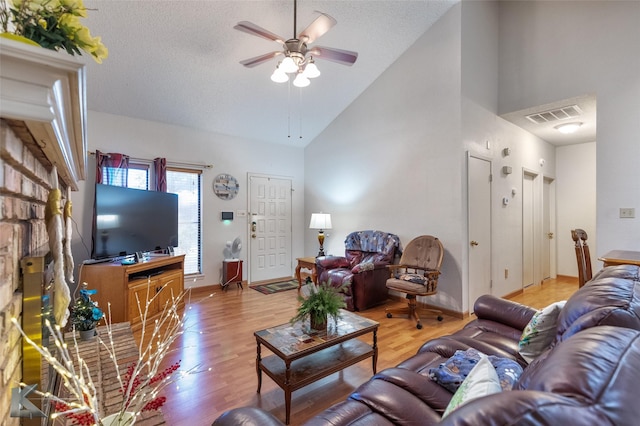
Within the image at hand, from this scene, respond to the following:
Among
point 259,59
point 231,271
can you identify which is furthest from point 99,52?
point 231,271

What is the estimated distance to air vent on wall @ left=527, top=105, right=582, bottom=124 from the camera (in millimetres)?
3791

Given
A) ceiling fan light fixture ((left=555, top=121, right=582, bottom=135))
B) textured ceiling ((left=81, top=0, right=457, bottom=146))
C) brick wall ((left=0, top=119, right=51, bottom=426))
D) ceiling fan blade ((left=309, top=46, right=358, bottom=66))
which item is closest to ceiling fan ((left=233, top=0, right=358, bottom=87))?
ceiling fan blade ((left=309, top=46, right=358, bottom=66))

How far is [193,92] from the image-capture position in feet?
13.2

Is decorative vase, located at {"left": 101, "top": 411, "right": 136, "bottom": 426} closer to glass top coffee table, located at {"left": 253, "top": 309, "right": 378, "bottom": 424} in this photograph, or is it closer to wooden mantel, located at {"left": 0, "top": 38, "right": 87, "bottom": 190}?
wooden mantel, located at {"left": 0, "top": 38, "right": 87, "bottom": 190}

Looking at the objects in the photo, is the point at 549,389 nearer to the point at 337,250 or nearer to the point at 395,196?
the point at 395,196

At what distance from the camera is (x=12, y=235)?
0.84 metres

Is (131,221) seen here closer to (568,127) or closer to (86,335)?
(86,335)

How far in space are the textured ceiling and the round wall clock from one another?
0.82m

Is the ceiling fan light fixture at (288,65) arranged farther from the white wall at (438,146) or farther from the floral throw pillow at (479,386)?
the floral throw pillow at (479,386)

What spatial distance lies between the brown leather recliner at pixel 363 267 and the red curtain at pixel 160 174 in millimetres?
2570

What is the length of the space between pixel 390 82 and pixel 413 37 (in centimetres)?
63

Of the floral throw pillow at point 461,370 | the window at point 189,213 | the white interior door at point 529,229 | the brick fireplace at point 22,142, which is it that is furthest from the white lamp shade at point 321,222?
the brick fireplace at point 22,142

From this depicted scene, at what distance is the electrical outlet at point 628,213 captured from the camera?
9.89ft

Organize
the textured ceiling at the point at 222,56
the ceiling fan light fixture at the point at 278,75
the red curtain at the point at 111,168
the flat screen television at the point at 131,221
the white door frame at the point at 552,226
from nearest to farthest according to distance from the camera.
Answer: the ceiling fan light fixture at the point at 278,75 < the textured ceiling at the point at 222,56 < the flat screen television at the point at 131,221 < the red curtain at the point at 111,168 < the white door frame at the point at 552,226
